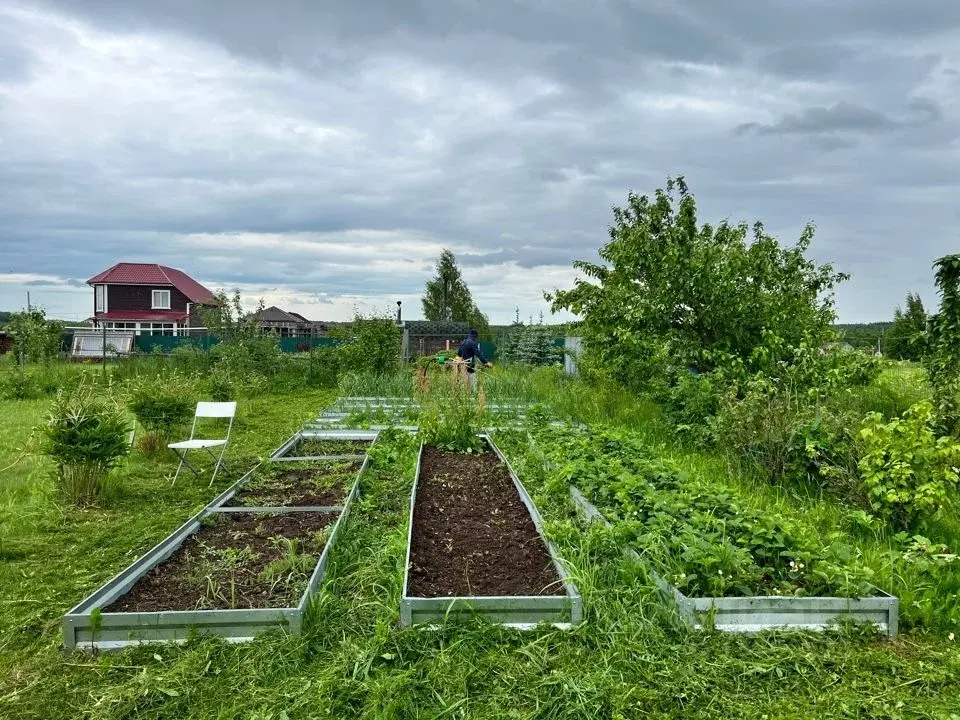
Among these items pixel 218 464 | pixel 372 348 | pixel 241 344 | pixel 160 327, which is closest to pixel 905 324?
pixel 372 348

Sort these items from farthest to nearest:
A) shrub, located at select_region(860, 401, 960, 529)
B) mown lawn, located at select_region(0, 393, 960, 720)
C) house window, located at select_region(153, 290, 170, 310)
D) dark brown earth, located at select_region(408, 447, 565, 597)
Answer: house window, located at select_region(153, 290, 170, 310) → shrub, located at select_region(860, 401, 960, 529) → dark brown earth, located at select_region(408, 447, 565, 597) → mown lawn, located at select_region(0, 393, 960, 720)

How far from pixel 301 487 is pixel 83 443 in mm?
1795

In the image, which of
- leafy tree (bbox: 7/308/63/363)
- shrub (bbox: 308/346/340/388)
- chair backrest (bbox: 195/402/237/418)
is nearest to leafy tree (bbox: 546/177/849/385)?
chair backrest (bbox: 195/402/237/418)

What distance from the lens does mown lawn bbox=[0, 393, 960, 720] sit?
2639mm

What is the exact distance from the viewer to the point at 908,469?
4.27 metres

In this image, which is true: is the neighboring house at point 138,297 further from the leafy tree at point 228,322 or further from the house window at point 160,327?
the leafy tree at point 228,322

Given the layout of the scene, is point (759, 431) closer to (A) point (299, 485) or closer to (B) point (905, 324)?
(A) point (299, 485)

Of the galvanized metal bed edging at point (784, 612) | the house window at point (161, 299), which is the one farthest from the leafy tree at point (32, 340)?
the house window at point (161, 299)

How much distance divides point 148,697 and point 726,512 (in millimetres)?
3279

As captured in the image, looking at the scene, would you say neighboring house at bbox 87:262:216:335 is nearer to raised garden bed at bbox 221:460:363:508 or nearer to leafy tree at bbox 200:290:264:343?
leafy tree at bbox 200:290:264:343

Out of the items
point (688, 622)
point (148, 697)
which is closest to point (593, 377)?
point (688, 622)

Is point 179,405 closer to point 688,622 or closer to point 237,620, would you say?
point 237,620

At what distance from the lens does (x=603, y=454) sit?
6.10 meters

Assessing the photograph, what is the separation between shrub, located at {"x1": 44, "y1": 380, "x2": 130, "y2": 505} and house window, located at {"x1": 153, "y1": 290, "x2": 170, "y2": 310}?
3516cm
